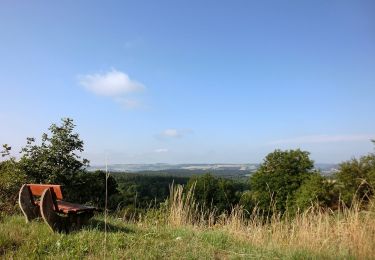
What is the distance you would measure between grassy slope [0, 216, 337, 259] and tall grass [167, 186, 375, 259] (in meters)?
0.51

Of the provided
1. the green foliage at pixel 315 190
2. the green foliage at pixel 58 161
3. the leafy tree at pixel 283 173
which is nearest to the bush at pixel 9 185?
the green foliage at pixel 58 161

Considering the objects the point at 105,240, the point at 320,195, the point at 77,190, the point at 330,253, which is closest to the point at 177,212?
the point at 105,240

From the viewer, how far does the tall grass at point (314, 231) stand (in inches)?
230

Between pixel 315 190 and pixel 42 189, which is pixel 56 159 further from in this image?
pixel 315 190

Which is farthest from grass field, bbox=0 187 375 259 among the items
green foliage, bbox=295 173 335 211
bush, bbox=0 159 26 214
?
green foliage, bbox=295 173 335 211

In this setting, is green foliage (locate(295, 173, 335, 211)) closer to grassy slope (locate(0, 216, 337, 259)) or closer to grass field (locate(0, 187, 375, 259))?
grass field (locate(0, 187, 375, 259))

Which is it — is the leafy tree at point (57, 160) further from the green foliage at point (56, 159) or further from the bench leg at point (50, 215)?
the bench leg at point (50, 215)

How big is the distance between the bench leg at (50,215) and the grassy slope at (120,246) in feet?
0.46

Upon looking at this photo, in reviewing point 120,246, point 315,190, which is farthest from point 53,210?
point 315,190

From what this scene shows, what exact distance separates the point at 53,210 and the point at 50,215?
11 centimetres

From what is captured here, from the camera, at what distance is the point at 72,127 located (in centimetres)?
1327

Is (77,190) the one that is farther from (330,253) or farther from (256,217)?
(330,253)

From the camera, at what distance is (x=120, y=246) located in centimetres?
561

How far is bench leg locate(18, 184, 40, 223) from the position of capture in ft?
22.6
